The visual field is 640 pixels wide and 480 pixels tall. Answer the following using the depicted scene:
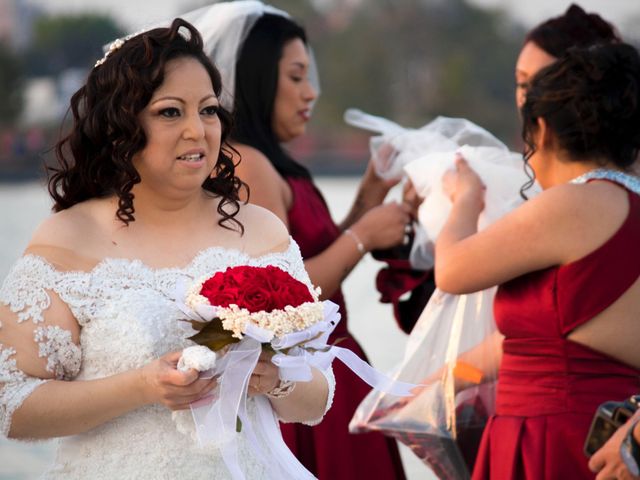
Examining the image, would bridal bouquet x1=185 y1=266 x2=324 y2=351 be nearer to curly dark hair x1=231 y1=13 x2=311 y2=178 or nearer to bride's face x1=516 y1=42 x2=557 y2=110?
curly dark hair x1=231 y1=13 x2=311 y2=178

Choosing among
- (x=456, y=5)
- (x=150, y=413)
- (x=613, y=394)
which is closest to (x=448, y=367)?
(x=613, y=394)

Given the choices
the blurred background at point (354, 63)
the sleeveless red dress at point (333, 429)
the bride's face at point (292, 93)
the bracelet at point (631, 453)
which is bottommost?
the bracelet at point (631, 453)

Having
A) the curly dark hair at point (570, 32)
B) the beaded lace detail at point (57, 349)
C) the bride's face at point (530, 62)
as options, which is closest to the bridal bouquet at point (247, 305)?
the beaded lace detail at point (57, 349)

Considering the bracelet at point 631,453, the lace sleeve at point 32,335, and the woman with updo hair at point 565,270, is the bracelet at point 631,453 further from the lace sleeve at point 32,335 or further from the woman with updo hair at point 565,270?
the lace sleeve at point 32,335

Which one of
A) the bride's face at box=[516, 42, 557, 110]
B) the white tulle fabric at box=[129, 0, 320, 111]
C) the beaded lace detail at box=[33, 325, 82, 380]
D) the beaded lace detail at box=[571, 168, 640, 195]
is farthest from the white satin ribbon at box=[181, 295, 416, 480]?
the bride's face at box=[516, 42, 557, 110]

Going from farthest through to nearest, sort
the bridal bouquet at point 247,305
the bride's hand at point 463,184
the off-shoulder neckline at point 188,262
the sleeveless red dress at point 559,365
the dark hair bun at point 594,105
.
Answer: the bride's hand at point 463,184, the dark hair bun at point 594,105, the sleeveless red dress at point 559,365, the off-shoulder neckline at point 188,262, the bridal bouquet at point 247,305

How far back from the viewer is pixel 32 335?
7.38 feet

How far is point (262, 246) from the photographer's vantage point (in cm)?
253

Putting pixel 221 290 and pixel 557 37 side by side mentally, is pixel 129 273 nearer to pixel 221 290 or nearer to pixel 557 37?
pixel 221 290

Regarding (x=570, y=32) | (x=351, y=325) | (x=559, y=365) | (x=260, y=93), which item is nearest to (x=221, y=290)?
(x=559, y=365)

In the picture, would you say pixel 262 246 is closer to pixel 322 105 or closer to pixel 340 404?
pixel 340 404

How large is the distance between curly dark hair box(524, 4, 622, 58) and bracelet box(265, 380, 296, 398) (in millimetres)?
2054

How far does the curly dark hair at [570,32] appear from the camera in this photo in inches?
154

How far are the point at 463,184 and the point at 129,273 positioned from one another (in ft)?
4.52
